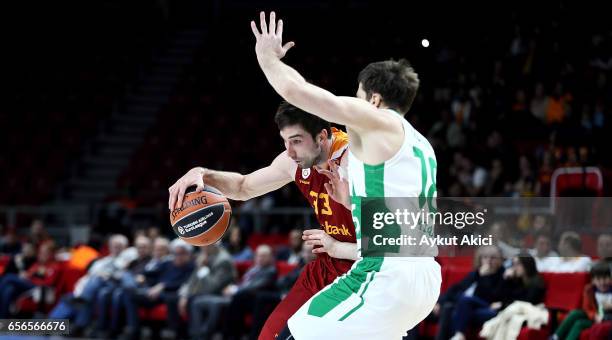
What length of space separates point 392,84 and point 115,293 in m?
7.29

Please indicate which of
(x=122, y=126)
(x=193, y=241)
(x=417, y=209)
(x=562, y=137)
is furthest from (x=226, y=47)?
(x=417, y=209)

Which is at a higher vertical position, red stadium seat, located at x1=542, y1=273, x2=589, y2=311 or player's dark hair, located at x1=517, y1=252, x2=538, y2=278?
player's dark hair, located at x1=517, y1=252, x2=538, y2=278

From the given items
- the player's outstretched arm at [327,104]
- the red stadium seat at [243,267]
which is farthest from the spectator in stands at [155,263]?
the player's outstretched arm at [327,104]

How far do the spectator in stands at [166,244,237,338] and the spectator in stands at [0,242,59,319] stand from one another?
211 cm

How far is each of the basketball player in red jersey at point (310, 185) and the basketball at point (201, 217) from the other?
0.07 m

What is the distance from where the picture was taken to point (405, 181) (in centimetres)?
344

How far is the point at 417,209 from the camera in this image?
3510mm

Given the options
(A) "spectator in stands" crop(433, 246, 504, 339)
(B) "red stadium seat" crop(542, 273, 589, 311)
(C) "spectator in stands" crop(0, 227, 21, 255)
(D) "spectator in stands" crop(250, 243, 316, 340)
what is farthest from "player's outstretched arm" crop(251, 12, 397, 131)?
(C) "spectator in stands" crop(0, 227, 21, 255)

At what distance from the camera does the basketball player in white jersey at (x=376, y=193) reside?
10.9 ft

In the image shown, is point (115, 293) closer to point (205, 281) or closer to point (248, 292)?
point (205, 281)

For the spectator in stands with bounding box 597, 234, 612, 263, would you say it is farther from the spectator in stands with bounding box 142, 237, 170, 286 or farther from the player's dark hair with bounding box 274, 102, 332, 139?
the spectator in stands with bounding box 142, 237, 170, 286

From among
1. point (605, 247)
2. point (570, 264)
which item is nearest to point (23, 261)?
point (570, 264)

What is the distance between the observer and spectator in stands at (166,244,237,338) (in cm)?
955

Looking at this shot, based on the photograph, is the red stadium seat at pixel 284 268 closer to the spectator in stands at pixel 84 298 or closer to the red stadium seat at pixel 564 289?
the spectator in stands at pixel 84 298
